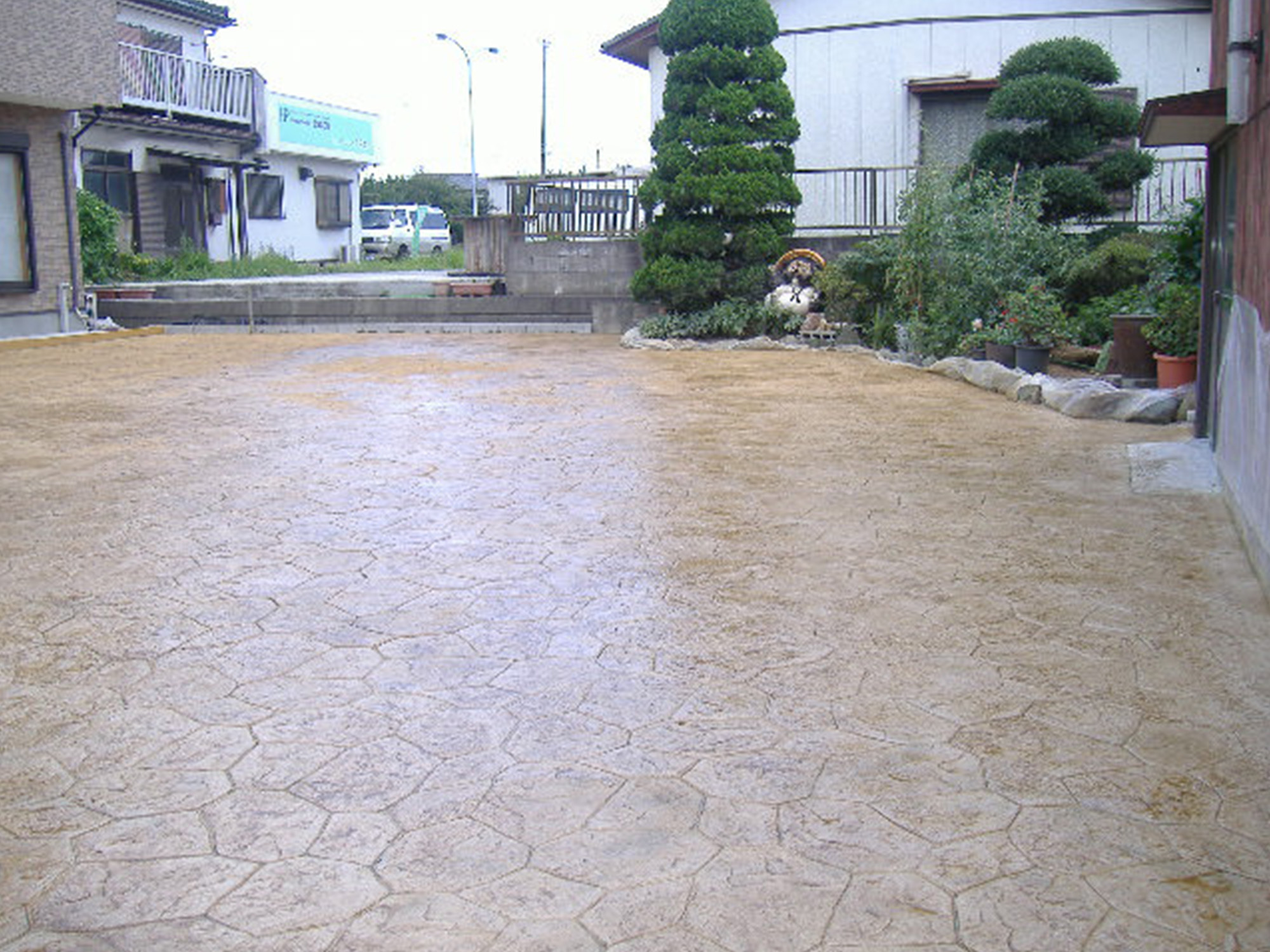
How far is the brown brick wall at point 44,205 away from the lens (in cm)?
1656

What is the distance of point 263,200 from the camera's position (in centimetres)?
3062

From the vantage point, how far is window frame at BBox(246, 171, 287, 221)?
30141 millimetres

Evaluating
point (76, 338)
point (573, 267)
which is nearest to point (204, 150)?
point (76, 338)

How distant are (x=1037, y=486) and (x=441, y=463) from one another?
357 centimetres

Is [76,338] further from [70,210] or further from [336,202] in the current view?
[336,202]

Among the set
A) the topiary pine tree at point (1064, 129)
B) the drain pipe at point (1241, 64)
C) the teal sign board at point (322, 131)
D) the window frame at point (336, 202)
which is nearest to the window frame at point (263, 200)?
the teal sign board at point (322, 131)

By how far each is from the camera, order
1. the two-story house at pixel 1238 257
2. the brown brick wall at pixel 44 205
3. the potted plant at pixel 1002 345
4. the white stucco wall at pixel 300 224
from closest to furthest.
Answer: the two-story house at pixel 1238 257 < the potted plant at pixel 1002 345 < the brown brick wall at pixel 44 205 < the white stucco wall at pixel 300 224

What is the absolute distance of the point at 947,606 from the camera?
16.2 feet

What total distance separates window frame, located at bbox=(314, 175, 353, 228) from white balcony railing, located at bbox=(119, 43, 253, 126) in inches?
163

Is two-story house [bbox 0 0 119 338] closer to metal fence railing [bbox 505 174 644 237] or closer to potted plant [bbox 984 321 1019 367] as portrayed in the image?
metal fence railing [bbox 505 174 644 237]

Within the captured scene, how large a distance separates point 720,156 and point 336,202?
2096cm

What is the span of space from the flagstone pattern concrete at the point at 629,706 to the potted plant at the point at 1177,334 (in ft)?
6.78

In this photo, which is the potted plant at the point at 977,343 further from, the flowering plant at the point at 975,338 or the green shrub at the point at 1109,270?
the green shrub at the point at 1109,270

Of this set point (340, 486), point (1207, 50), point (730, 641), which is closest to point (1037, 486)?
point (730, 641)
